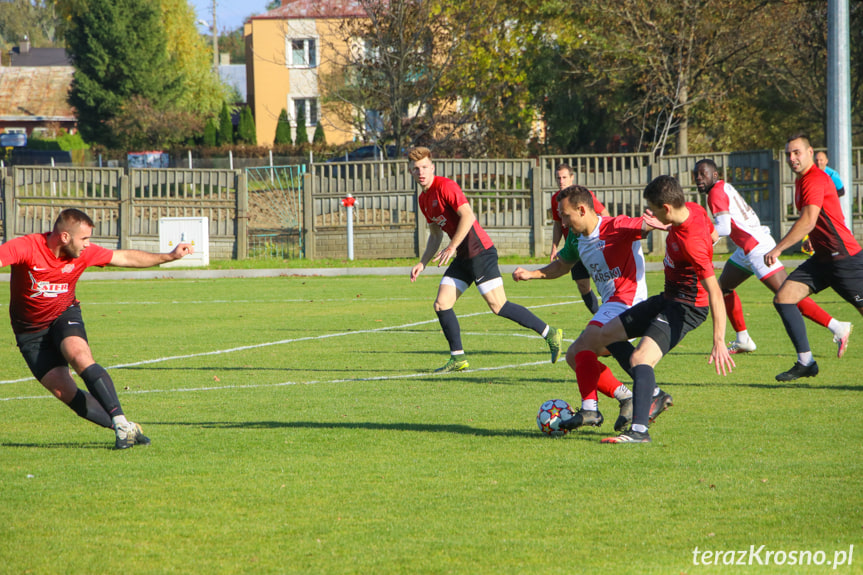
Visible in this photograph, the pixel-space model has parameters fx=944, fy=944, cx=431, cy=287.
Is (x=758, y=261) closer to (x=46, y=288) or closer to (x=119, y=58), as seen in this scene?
(x=46, y=288)

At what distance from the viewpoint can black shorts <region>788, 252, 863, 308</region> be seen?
8586 mm

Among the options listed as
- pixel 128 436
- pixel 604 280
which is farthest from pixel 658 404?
pixel 128 436

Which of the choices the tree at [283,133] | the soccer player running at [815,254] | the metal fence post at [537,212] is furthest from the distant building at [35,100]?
the soccer player running at [815,254]

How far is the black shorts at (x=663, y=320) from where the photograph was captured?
6336 millimetres

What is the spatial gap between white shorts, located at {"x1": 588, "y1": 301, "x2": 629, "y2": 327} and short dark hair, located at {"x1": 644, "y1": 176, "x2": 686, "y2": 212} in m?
0.93

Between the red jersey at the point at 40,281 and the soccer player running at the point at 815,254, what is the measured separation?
5.75 metres

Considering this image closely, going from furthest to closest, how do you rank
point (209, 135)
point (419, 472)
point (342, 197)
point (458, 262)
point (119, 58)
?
point (209, 135), point (119, 58), point (342, 197), point (458, 262), point (419, 472)

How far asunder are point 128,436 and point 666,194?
13.0ft

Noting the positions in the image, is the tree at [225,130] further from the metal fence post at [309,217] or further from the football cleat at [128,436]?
the football cleat at [128,436]

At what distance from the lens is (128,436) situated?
21.2ft

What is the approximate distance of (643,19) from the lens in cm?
3166

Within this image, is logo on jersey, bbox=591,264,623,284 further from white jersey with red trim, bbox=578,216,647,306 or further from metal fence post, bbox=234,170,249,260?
metal fence post, bbox=234,170,249,260

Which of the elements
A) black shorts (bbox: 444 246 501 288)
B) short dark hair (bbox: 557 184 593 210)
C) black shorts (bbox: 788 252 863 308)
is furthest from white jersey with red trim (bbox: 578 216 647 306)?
black shorts (bbox: 444 246 501 288)

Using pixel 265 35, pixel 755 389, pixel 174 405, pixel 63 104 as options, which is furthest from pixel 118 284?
pixel 63 104
